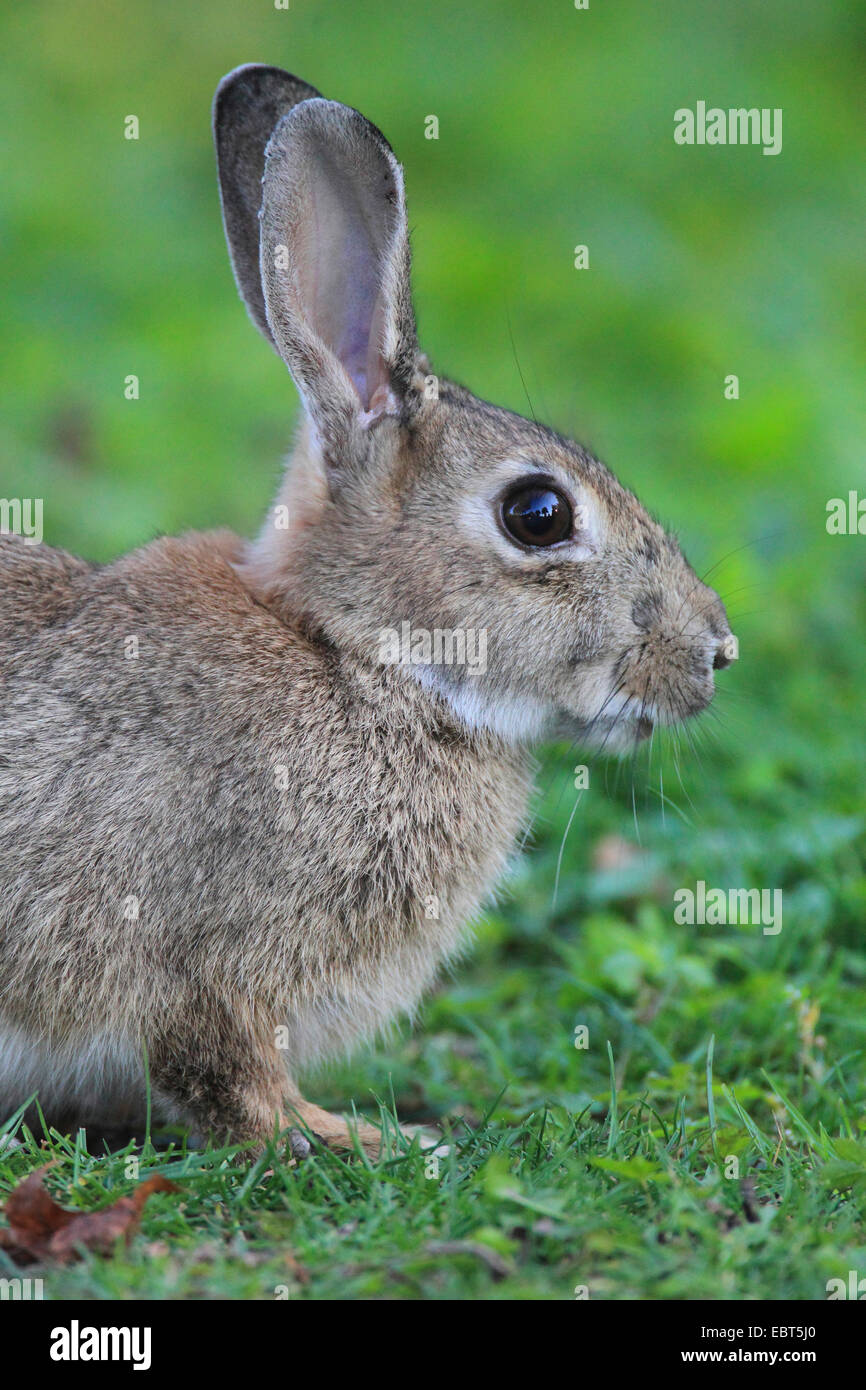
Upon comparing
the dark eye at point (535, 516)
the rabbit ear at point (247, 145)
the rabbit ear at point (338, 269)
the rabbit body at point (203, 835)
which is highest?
the rabbit ear at point (247, 145)

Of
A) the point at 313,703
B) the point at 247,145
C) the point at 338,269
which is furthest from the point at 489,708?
the point at 247,145

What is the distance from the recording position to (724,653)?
15.8ft

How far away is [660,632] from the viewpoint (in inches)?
183

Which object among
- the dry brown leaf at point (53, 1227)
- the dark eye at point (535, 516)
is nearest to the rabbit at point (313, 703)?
the dark eye at point (535, 516)

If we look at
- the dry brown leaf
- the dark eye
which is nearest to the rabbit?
the dark eye

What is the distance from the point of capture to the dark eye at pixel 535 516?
15.1ft

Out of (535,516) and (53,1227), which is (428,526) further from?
(53,1227)

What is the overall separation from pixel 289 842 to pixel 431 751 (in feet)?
1.93

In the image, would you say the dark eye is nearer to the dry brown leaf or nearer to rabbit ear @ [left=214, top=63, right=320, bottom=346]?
rabbit ear @ [left=214, top=63, right=320, bottom=346]

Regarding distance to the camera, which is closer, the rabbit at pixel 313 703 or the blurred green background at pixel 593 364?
the rabbit at pixel 313 703

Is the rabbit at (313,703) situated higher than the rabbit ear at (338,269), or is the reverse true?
the rabbit ear at (338,269)

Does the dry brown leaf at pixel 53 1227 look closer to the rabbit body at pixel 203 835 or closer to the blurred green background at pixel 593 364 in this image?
the rabbit body at pixel 203 835

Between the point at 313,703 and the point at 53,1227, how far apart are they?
5.50 ft
